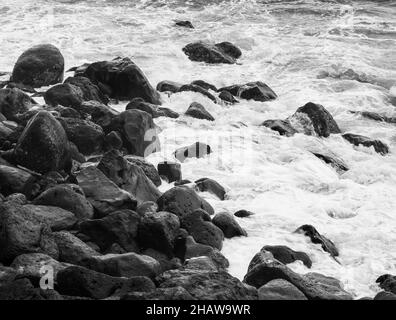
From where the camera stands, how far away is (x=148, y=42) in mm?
17281

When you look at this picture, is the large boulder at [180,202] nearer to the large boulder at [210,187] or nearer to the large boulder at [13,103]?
the large boulder at [210,187]

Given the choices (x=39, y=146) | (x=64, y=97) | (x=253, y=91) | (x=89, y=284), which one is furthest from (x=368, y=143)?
(x=89, y=284)

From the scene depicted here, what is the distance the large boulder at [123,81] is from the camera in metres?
12.3

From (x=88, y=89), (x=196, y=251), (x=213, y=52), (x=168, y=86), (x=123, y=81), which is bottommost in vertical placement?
(x=213, y=52)

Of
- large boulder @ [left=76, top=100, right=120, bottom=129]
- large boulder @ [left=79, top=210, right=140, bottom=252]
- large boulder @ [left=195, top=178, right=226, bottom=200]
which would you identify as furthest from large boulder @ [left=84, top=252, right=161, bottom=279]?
large boulder @ [left=76, top=100, right=120, bottom=129]

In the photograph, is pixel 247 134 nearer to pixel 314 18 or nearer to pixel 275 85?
pixel 275 85

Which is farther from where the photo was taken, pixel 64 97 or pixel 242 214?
pixel 64 97

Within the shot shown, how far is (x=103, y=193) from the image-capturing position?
7336 millimetres

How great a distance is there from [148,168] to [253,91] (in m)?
5.27

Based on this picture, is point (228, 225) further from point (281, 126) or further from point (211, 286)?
point (281, 126)

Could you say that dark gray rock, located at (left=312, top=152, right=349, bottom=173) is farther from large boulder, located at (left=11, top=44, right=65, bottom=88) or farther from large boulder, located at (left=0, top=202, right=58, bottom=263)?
large boulder, located at (left=0, top=202, right=58, bottom=263)

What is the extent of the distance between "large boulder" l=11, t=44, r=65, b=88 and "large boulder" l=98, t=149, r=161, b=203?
506 centimetres

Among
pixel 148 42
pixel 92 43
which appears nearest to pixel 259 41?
pixel 148 42

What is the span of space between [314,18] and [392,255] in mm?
14361
